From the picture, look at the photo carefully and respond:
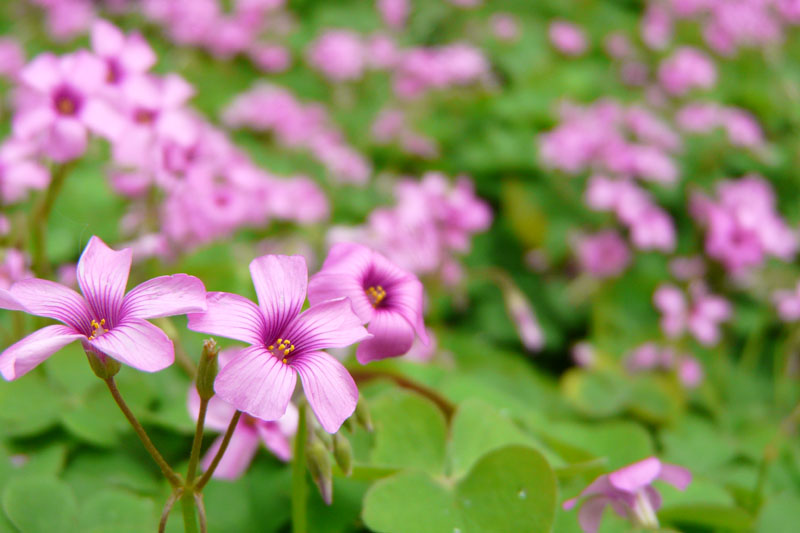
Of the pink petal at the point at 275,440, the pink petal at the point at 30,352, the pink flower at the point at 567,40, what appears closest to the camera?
the pink petal at the point at 30,352

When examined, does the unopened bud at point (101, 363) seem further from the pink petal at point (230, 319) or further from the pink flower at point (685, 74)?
the pink flower at point (685, 74)

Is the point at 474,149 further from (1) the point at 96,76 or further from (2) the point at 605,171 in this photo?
(1) the point at 96,76

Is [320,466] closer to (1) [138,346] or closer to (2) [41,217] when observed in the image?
(1) [138,346]

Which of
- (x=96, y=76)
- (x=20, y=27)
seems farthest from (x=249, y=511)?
(x=20, y=27)

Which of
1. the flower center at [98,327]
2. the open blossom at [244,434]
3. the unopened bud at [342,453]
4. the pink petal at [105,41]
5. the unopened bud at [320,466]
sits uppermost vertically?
the pink petal at [105,41]

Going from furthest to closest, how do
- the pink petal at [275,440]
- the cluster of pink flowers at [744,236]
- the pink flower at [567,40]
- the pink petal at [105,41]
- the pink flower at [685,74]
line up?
the pink flower at [567,40] < the pink flower at [685,74] < the cluster of pink flowers at [744,236] < the pink petal at [105,41] < the pink petal at [275,440]

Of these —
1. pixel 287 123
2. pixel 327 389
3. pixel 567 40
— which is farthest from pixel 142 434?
pixel 567 40

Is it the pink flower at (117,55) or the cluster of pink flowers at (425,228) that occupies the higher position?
the pink flower at (117,55)

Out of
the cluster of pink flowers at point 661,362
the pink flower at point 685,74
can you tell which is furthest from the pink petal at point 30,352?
the pink flower at point 685,74
